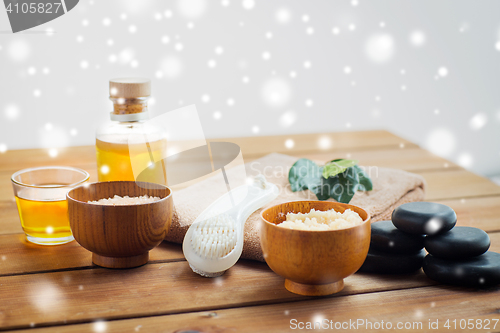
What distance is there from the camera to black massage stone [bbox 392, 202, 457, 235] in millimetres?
587

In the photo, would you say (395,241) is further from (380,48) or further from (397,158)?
(380,48)

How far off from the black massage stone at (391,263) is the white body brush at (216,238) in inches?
6.7

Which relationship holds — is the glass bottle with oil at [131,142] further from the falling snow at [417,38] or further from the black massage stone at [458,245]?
the falling snow at [417,38]

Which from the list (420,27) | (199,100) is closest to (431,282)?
(199,100)

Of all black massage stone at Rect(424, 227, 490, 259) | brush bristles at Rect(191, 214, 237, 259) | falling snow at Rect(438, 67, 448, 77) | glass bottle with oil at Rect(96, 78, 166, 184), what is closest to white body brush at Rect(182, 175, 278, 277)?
brush bristles at Rect(191, 214, 237, 259)

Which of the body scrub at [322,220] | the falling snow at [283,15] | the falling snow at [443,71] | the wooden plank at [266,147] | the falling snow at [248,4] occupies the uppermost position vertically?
the falling snow at [248,4]

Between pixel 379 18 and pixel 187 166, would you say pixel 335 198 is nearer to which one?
pixel 187 166

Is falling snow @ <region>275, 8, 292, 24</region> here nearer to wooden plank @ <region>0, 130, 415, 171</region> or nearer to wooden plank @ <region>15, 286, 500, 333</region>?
wooden plank @ <region>0, 130, 415, 171</region>

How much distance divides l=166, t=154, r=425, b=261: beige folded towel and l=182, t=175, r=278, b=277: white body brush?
3 centimetres

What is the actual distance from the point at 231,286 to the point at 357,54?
3.77ft

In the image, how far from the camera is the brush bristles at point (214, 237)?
595 millimetres

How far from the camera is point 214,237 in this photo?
61 centimetres

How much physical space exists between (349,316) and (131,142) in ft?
1.38

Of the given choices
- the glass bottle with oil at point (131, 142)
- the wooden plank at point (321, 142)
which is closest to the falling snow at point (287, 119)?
the wooden plank at point (321, 142)
